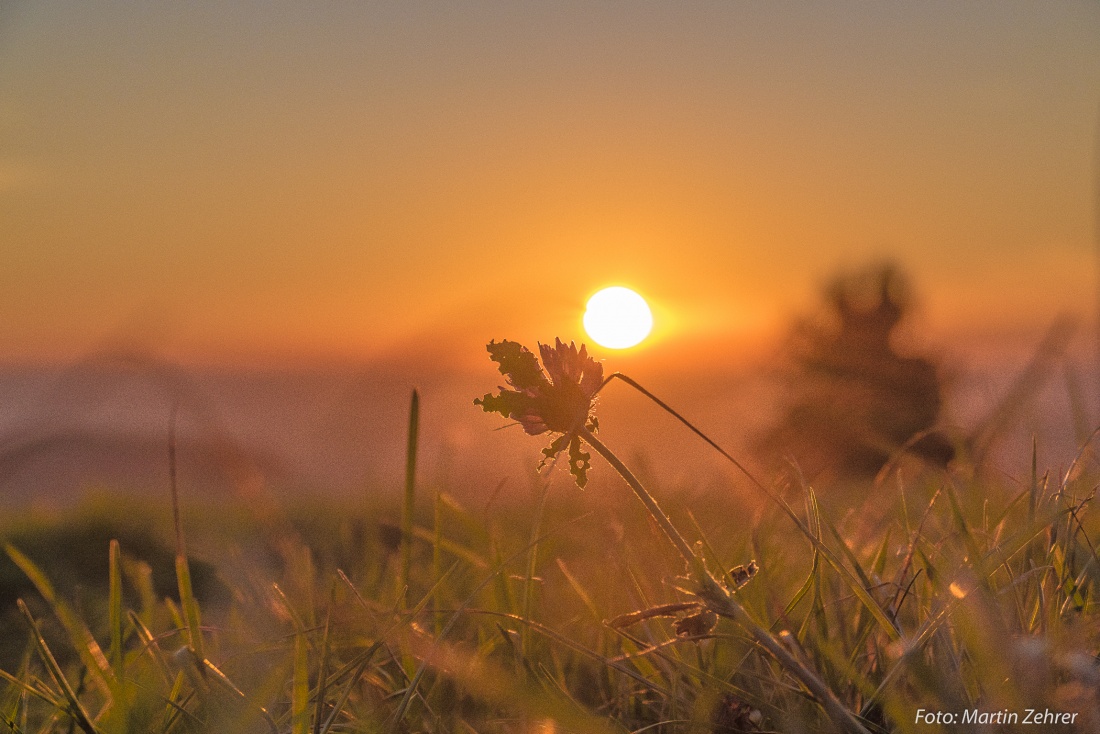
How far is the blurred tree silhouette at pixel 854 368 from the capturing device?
16.6 metres

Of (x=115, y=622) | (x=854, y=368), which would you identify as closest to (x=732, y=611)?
(x=115, y=622)

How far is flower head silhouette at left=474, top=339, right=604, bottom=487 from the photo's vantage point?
123 cm

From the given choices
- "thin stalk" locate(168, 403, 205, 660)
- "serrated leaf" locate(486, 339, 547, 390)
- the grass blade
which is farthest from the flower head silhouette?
"thin stalk" locate(168, 403, 205, 660)

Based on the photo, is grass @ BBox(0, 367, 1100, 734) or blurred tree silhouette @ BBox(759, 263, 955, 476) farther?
blurred tree silhouette @ BBox(759, 263, 955, 476)

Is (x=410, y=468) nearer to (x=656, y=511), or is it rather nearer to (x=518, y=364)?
(x=518, y=364)

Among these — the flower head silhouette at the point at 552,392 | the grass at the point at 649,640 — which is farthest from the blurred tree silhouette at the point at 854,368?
the flower head silhouette at the point at 552,392

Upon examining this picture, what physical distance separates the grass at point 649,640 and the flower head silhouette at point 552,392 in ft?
0.28

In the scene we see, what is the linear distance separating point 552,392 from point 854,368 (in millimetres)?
18946

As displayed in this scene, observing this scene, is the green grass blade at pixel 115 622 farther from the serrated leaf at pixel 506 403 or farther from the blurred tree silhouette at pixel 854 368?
the blurred tree silhouette at pixel 854 368

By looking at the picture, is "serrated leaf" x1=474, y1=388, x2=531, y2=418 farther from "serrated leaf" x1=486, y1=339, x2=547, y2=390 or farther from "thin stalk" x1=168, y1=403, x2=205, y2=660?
"thin stalk" x1=168, y1=403, x2=205, y2=660

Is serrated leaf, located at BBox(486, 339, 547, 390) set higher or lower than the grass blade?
higher

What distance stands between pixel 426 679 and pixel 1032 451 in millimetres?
1357

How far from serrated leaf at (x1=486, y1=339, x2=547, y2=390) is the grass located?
5.9 inches

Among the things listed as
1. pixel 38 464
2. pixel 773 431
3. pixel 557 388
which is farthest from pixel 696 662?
pixel 773 431
